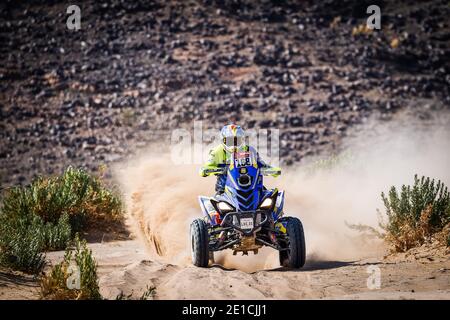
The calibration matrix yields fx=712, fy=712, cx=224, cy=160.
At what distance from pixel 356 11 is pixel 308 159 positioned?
17.3 meters

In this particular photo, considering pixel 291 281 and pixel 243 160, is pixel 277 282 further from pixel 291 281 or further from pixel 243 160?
pixel 243 160

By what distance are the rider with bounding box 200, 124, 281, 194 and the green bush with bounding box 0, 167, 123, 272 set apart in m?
3.10

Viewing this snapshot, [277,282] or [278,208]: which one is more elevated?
[278,208]

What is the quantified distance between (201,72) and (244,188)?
91.8 feet

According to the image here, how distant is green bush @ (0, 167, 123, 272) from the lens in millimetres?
11530

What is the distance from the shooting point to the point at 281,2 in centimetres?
4569

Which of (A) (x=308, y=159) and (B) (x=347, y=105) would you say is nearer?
(A) (x=308, y=159)

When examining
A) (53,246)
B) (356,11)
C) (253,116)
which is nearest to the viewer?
(53,246)

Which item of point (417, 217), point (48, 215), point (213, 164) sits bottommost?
point (48, 215)

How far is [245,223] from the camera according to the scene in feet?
36.2

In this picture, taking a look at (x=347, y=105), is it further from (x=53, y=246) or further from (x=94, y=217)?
(x=53, y=246)

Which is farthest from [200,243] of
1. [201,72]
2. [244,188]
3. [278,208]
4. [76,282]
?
[201,72]
